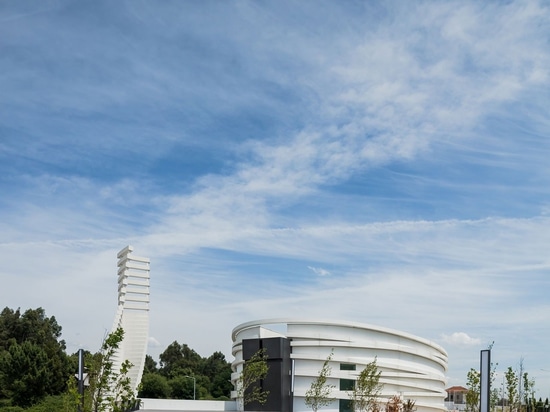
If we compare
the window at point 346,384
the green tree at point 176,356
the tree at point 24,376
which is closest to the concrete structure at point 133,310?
the window at point 346,384

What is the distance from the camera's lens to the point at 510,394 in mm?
24094

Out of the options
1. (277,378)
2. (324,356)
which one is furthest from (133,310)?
(324,356)

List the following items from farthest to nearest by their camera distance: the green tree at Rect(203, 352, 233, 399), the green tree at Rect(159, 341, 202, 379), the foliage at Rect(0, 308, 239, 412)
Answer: the green tree at Rect(159, 341, 202, 379)
the green tree at Rect(203, 352, 233, 399)
the foliage at Rect(0, 308, 239, 412)

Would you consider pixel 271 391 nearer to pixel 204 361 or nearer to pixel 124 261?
pixel 124 261

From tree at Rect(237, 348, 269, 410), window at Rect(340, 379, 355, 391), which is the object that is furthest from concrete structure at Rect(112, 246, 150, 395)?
window at Rect(340, 379, 355, 391)

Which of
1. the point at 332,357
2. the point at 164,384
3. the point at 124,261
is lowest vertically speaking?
the point at 164,384

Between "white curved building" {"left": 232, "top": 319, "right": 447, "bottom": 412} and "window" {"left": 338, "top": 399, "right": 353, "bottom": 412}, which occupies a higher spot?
"white curved building" {"left": 232, "top": 319, "right": 447, "bottom": 412}

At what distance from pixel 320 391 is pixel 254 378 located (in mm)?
4254

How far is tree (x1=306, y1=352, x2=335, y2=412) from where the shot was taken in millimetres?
42531

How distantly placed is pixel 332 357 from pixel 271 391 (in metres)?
4.52

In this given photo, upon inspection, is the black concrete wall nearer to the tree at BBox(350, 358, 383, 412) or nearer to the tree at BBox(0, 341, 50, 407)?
the tree at BBox(350, 358, 383, 412)

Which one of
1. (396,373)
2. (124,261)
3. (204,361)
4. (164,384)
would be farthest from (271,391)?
(204,361)

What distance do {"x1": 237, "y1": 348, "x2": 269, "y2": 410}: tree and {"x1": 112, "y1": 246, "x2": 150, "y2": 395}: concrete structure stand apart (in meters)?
6.53

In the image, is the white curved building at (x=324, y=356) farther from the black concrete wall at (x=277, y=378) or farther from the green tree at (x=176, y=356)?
the green tree at (x=176, y=356)
